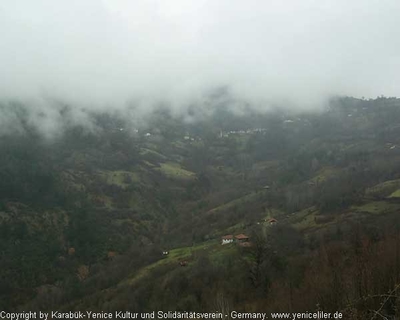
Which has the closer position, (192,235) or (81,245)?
(192,235)

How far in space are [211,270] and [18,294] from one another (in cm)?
8234

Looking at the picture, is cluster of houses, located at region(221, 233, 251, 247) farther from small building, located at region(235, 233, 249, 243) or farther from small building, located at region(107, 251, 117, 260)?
small building, located at region(107, 251, 117, 260)

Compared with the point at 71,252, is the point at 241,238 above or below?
below

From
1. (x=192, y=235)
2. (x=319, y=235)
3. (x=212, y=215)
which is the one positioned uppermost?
(x=212, y=215)

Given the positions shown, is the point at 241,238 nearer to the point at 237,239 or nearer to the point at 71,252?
the point at 237,239

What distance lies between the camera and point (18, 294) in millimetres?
140000

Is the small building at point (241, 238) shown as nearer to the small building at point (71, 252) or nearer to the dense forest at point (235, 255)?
the dense forest at point (235, 255)

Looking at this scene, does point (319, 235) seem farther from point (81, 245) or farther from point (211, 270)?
point (81, 245)

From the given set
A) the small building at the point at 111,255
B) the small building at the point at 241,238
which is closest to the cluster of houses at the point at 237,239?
the small building at the point at 241,238

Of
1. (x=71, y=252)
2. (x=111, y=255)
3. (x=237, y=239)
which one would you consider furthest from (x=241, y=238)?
(x=71, y=252)

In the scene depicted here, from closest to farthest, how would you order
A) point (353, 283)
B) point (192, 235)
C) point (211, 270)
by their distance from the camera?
1. point (353, 283)
2. point (211, 270)
3. point (192, 235)

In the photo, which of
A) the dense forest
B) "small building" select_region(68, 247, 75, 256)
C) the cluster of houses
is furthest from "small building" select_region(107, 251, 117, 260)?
the cluster of houses

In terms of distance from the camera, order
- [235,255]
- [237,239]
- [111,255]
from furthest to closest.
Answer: [111,255]
[237,239]
[235,255]

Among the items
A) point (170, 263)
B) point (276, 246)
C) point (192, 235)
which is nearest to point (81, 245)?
point (192, 235)
